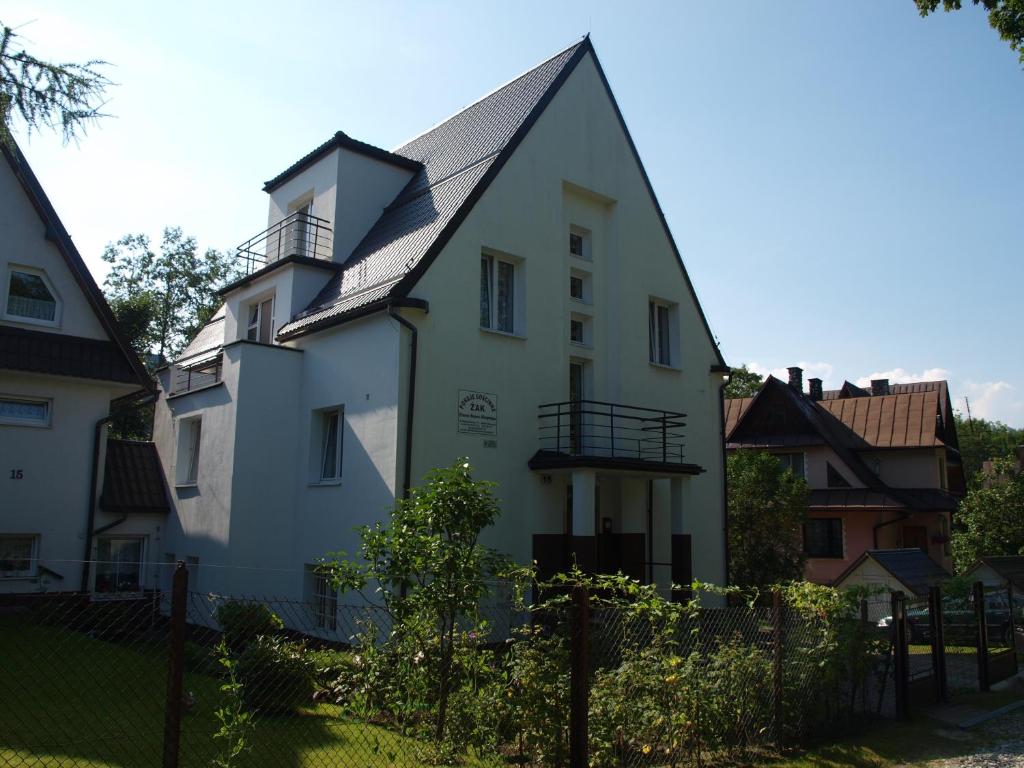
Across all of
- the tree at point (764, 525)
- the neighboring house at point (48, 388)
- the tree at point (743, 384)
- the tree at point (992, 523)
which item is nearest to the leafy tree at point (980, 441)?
the tree at point (743, 384)

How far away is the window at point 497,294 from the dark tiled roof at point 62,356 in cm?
735

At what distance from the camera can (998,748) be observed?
8.75m

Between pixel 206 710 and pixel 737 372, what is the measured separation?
51682 mm

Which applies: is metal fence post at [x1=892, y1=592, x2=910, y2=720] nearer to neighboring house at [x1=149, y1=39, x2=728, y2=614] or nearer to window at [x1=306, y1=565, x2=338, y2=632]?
neighboring house at [x1=149, y1=39, x2=728, y2=614]

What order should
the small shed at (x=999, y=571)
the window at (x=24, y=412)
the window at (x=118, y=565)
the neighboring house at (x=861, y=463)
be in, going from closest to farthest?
the window at (x=24, y=412) < the small shed at (x=999, y=571) < the window at (x=118, y=565) < the neighboring house at (x=861, y=463)

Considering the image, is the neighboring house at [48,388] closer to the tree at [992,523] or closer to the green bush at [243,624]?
the green bush at [243,624]

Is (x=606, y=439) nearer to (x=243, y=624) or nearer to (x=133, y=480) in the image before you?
(x=243, y=624)

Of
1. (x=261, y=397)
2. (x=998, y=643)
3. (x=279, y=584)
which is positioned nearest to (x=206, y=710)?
(x=279, y=584)

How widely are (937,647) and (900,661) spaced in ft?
4.93

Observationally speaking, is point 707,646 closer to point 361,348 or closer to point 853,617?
point 853,617

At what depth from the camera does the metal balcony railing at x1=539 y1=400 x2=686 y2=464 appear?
1659 centimetres

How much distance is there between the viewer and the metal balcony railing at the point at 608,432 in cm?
1659

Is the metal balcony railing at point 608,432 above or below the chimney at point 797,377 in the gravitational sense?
below

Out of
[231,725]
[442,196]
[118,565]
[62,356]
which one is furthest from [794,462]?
[231,725]
